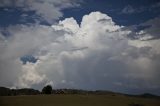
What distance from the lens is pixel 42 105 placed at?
61.4 meters

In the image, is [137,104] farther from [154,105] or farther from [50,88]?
[50,88]

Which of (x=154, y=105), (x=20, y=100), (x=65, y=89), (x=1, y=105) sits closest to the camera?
(x=1, y=105)

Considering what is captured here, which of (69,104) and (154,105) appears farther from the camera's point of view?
(154,105)

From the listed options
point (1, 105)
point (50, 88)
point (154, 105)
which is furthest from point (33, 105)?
point (50, 88)

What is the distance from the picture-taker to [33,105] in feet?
202

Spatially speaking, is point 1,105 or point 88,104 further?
point 88,104

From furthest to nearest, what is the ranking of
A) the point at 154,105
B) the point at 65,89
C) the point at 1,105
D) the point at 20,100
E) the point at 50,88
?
the point at 65,89
the point at 50,88
the point at 154,105
the point at 20,100
the point at 1,105

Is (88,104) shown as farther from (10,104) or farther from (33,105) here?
(10,104)

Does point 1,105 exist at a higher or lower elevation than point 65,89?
lower

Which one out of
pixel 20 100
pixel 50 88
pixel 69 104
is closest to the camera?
A: pixel 69 104

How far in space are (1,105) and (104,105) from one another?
2317 cm

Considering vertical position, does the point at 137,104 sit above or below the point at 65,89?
below

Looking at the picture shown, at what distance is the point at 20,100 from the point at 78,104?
1486 cm

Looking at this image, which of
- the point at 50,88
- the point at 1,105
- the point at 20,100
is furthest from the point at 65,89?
the point at 1,105
